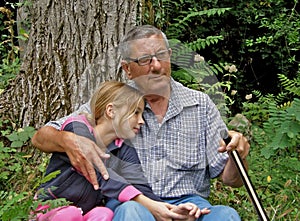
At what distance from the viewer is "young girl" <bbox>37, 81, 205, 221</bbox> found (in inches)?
98.1

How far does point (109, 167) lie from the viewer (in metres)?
2.56

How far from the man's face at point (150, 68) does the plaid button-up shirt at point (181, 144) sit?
115mm

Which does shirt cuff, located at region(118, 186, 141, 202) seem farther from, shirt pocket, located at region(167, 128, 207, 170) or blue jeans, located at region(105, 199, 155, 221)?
shirt pocket, located at region(167, 128, 207, 170)

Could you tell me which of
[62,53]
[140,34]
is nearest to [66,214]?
[140,34]

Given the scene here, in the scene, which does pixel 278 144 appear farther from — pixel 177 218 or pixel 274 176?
pixel 177 218

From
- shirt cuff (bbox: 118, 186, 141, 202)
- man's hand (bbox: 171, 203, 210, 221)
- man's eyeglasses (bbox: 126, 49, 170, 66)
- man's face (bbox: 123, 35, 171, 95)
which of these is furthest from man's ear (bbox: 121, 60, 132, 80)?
man's hand (bbox: 171, 203, 210, 221)

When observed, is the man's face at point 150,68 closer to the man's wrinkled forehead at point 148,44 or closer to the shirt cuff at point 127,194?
the man's wrinkled forehead at point 148,44

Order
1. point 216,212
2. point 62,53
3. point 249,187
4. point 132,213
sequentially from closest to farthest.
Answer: point 249,187 < point 132,213 < point 216,212 < point 62,53

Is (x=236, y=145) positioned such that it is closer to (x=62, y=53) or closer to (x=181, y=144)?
(x=181, y=144)

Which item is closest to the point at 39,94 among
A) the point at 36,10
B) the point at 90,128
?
the point at 36,10

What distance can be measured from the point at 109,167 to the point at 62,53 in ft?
Result: 4.19

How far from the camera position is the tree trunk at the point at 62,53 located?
348 cm

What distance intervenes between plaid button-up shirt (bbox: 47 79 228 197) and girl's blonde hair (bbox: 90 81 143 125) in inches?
4.7

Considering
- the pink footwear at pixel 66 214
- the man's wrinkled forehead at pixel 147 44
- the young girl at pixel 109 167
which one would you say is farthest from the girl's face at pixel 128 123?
the pink footwear at pixel 66 214
